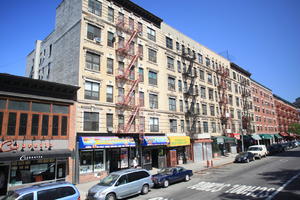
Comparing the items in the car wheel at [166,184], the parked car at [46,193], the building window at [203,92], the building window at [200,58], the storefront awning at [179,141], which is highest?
the building window at [200,58]

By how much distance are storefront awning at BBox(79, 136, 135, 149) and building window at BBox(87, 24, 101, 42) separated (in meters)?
11.1

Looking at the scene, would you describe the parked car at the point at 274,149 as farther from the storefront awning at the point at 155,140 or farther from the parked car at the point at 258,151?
the storefront awning at the point at 155,140

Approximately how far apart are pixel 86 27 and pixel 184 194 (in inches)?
761

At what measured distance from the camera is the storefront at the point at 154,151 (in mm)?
25002

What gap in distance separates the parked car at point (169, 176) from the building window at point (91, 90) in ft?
33.8

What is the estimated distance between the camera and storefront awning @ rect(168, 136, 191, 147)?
2761cm

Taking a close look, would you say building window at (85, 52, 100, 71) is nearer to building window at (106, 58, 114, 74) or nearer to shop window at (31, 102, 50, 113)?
building window at (106, 58, 114, 74)

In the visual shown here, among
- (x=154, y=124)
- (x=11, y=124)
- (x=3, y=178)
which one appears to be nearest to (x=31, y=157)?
(x=3, y=178)

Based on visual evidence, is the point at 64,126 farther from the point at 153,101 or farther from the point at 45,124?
the point at 153,101

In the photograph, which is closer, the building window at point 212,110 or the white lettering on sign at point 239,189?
the white lettering on sign at point 239,189

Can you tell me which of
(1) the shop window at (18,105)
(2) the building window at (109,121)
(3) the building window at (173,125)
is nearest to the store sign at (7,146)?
(1) the shop window at (18,105)

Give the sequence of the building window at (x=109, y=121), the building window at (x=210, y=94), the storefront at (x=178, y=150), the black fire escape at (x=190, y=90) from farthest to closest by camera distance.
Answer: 1. the building window at (x=210, y=94)
2. the black fire escape at (x=190, y=90)
3. the storefront at (x=178, y=150)
4. the building window at (x=109, y=121)

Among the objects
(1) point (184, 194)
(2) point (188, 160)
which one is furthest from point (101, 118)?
(2) point (188, 160)

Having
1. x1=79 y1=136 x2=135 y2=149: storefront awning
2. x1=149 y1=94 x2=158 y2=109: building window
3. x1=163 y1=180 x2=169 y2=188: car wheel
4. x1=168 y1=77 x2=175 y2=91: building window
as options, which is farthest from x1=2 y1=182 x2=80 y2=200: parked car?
x1=168 y1=77 x2=175 y2=91: building window
